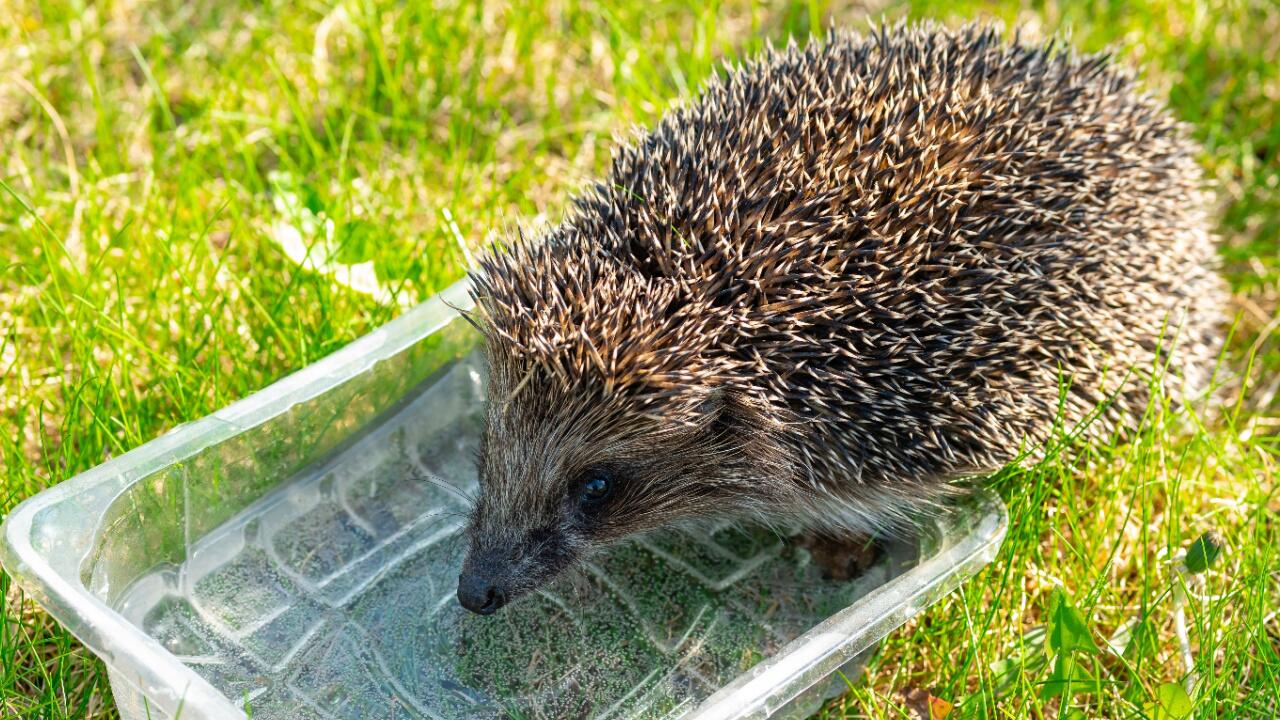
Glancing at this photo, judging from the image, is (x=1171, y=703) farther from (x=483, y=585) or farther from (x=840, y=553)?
(x=483, y=585)

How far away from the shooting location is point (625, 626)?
2.93 metres

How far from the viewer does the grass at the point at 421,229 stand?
281cm

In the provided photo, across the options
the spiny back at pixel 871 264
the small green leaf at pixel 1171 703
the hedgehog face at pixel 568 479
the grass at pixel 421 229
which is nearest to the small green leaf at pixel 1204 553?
the grass at pixel 421 229

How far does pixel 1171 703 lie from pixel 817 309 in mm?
1082

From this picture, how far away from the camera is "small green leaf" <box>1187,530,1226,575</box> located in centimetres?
270

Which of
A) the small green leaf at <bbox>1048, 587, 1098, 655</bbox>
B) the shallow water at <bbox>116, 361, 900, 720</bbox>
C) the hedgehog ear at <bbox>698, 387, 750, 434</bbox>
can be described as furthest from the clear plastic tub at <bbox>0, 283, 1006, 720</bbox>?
the hedgehog ear at <bbox>698, 387, 750, 434</bbox>

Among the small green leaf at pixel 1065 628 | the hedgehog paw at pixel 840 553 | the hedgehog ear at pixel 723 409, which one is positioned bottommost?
the hedgehog paw at pixel 840 553

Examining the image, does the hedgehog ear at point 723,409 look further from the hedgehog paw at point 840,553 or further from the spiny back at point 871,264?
the hedgehog paw at point 840,553

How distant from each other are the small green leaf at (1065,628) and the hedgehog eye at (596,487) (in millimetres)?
987

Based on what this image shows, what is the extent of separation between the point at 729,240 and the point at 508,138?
1.85m

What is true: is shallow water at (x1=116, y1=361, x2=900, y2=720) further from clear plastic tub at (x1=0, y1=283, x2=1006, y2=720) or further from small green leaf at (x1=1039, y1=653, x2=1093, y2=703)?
small green leaf at (x1=1039, y1=653, x2=1093, y2=703)

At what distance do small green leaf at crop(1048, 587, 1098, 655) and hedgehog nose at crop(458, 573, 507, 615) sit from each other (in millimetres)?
1178

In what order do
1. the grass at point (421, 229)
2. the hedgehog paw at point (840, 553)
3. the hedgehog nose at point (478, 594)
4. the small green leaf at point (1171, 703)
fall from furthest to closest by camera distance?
the hedgehog paw at point (840, 553)
the grass at point (421, 229)
the hedgehog nose at point (478, 594)
the small green leaf at point (1171, 703)

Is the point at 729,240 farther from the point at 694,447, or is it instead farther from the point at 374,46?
the point at 374,46
